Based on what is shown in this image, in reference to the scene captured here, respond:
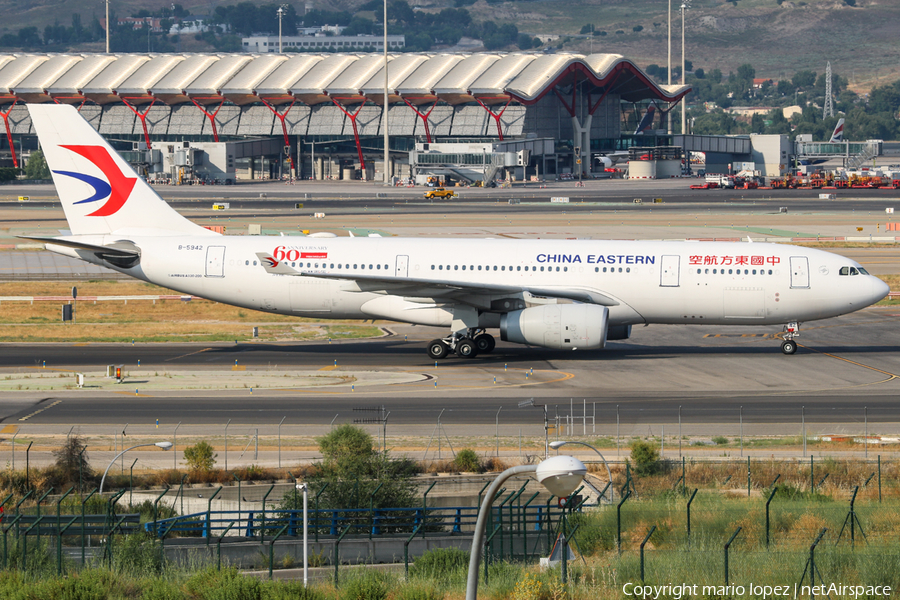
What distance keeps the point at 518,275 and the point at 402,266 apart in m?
5.33

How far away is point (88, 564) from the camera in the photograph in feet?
77.0

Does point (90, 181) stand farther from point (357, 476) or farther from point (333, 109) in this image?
point (333, 109)

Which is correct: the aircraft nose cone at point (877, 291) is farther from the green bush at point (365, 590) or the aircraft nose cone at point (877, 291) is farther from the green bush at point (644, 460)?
the green bush at point (365, 590)

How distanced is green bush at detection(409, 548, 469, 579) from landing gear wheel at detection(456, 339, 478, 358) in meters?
24.2

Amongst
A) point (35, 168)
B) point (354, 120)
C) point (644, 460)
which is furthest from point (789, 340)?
point (35, 168)

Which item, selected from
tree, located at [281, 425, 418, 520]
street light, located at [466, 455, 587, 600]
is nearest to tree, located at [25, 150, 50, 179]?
tree, located at [281, 425, 418, 520]

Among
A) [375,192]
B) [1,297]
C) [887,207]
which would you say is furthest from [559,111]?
[1,297]

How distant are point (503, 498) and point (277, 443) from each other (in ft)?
30.8

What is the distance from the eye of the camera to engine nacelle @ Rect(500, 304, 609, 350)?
1754 inches

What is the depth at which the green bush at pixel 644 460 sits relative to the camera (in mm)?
31312

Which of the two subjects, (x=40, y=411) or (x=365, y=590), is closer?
(x=365, y=590)

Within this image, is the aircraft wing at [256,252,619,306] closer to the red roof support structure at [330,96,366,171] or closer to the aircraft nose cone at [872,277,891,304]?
the aircraft nose cone at [872,277,891,304]

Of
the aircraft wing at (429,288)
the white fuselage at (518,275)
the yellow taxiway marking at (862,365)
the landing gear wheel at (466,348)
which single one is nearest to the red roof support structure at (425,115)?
the white fuselage at (518,275)

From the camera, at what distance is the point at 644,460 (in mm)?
31594
